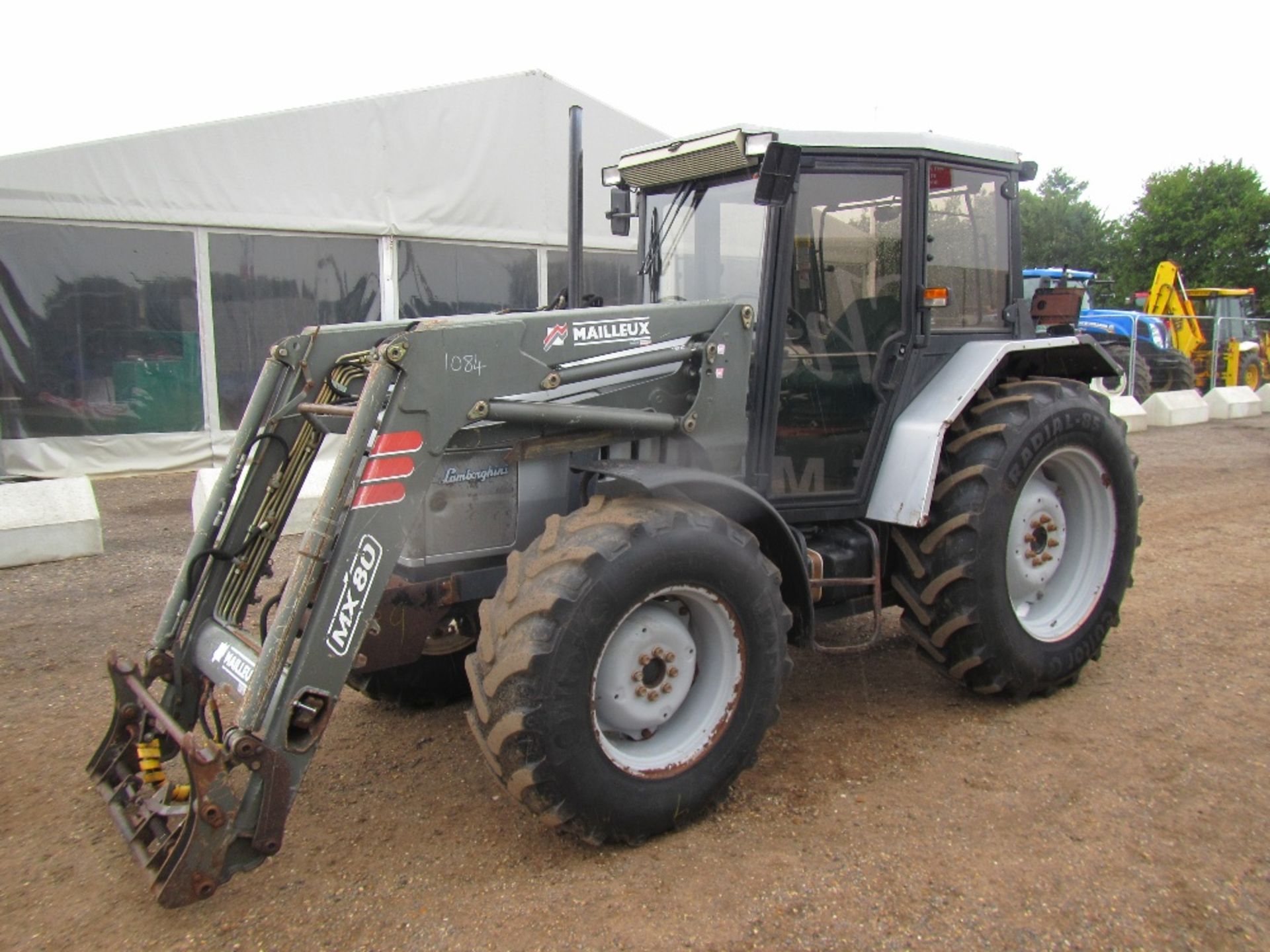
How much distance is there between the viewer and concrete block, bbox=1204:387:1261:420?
16297 mm

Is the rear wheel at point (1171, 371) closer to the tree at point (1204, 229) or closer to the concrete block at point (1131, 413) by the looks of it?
the concrete block at point (1131, 413)

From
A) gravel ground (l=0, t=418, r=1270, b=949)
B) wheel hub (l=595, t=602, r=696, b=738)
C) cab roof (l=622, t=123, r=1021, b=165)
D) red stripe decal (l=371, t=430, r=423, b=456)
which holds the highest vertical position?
cab roof (l=622, t=123, r=1021, b=165)

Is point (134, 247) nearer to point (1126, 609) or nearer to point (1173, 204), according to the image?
point (1126, 609)

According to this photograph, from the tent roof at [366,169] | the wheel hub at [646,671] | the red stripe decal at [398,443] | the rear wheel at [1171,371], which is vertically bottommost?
the wheel hub at [646,671]

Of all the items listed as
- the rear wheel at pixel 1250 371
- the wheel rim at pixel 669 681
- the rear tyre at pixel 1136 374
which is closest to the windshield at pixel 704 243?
the wheel rim at pixel 669 681

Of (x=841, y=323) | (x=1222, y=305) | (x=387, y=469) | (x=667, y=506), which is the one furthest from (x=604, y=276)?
(x=1222, y=305)

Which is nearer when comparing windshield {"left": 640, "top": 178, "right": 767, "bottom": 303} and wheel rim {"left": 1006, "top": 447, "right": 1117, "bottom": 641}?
windshield {"left": 640, "top": 178, "right": 767, "bottom": 303}

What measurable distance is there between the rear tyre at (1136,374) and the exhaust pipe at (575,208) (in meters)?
13.9

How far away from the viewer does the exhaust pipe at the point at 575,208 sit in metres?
4.14

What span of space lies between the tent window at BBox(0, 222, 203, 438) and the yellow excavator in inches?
659

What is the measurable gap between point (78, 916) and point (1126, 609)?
5317mm

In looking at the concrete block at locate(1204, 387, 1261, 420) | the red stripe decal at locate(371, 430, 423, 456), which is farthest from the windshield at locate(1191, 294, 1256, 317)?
the red stripe decal at locate(371, 430, 423, 456)

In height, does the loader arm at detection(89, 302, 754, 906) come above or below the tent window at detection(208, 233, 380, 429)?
below

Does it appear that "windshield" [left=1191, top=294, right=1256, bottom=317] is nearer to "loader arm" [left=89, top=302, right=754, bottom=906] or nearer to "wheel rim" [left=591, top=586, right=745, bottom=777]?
"loader arm" [left=89, top=302, right=754, bottom=906]
